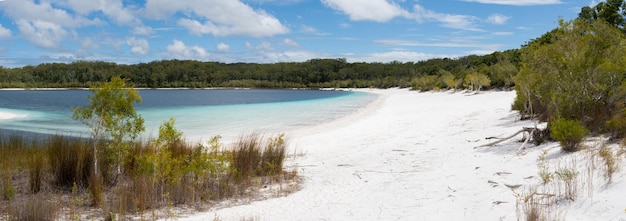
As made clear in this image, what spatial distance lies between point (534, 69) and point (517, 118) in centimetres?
308

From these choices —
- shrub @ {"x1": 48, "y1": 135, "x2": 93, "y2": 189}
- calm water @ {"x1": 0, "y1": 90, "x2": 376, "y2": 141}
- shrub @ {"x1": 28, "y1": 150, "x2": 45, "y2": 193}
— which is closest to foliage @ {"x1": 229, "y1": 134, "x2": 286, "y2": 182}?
shrub @ {"x1": 48, "y1": 135, "x2": 93, "y2": 189}

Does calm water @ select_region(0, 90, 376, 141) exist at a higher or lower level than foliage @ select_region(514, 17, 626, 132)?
lower

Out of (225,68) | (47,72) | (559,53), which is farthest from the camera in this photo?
(225,68)

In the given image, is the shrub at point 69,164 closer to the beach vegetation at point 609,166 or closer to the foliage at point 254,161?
the foliage at point 254,161

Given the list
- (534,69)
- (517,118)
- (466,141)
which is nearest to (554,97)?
(466,141)

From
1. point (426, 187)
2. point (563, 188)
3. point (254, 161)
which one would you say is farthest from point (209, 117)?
point (563, 188)

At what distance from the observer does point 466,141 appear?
10.8m

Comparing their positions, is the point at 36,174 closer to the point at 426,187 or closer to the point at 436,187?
the point at 426,187

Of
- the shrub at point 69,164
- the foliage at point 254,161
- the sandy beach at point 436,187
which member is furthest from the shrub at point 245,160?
the shrub at point 69,164

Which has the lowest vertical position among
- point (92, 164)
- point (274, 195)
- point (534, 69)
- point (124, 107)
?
point (274, 195)

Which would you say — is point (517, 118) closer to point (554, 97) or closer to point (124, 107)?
point (554, 97)

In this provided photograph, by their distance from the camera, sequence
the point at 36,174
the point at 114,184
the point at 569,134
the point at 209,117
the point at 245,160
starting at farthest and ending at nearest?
the point at 209,117 → the point at 245,160 → the point at 569,134 → the point at 114,184 → the point at 36,174

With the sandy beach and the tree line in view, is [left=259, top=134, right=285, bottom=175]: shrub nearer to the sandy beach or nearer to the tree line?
the sandy beach

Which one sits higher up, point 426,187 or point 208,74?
point 208,74
